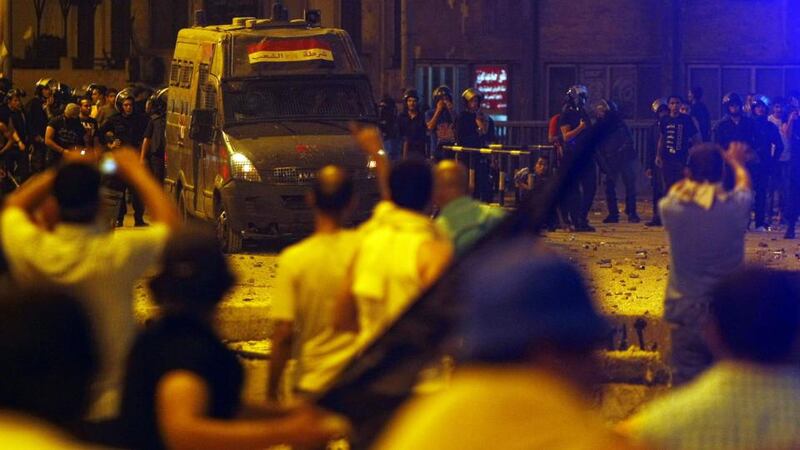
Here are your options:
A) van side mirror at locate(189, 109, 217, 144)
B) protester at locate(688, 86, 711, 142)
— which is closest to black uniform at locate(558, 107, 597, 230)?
protester at locate(688, 86, 711, 142)

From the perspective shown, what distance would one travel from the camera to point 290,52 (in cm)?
1783

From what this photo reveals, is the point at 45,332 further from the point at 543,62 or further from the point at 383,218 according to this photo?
the point at 543,62

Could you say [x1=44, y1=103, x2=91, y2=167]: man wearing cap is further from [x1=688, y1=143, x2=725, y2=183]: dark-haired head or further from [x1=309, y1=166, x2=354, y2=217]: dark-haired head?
[x1=309, y1=166, x2=354, y2=217]: dark-haired head

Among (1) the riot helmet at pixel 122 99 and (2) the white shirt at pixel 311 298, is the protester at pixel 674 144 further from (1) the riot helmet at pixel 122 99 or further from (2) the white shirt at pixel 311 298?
(2) the white shirt at pixel 311 298

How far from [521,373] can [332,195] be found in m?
3.22

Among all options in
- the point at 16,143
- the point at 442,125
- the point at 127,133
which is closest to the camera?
the point at 127,133

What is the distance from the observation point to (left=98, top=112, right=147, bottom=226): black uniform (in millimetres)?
20719

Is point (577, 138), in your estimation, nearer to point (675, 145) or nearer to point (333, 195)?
point (675, 145)

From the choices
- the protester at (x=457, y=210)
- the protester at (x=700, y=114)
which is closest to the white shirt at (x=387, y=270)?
the protester at (x=457, y=210)

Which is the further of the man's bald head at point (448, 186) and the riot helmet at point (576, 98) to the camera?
the riot helmet at point (576, 98)

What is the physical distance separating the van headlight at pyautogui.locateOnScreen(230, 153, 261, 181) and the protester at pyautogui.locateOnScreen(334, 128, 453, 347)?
10545mm

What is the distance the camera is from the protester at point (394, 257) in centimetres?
643

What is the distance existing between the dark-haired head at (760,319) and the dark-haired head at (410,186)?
2849 millimetres

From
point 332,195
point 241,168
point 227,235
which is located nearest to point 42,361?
point 332,195
